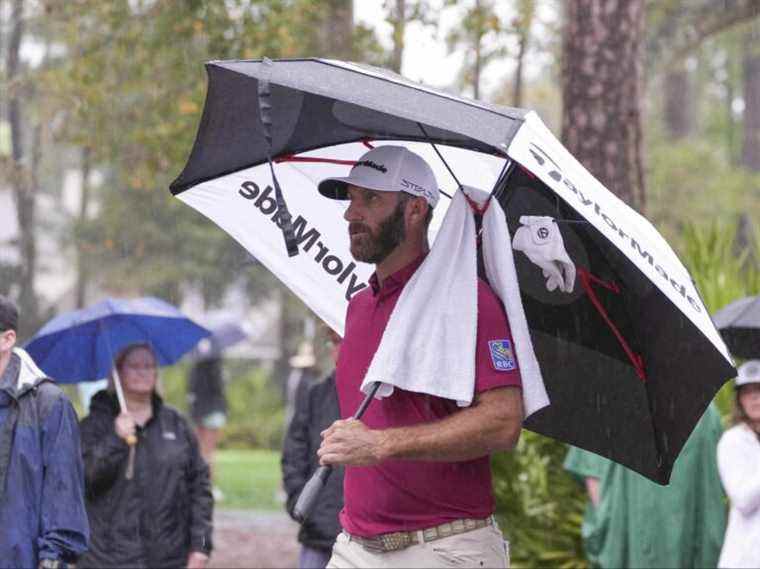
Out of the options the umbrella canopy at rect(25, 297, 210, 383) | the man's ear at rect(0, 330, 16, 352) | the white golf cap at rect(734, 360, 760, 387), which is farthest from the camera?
the umbrella canopy at rect(25, 297, 210, 383)

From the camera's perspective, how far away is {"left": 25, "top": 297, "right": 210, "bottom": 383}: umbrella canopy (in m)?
8.99

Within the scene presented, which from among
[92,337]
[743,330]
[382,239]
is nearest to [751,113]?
[92,337]

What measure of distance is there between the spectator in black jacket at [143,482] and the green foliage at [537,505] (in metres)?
2.28

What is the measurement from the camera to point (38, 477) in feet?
22.0

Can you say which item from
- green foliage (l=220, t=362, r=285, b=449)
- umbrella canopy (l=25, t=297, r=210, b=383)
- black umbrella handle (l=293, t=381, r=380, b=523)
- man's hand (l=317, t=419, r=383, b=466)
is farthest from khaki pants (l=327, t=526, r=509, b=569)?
green foliage (l=220, t=362, r=285, b=449)

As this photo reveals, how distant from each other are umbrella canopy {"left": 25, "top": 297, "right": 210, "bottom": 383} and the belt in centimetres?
419

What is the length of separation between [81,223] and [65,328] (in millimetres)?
21962

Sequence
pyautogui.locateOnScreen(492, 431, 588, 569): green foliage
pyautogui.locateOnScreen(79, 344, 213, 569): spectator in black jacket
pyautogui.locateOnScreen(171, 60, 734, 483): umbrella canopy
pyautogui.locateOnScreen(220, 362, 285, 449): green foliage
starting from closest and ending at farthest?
1. pyautogui.locateOnScreen(171, 60, 734, 483): umbrella canopy
2. pyautogui.locateOnScreen(79, 344, 213, 569): spectator in black jacket
3. pyautogui.locateOnScreen(492, 431, 588, 569): green foliage
4. pyautogui.locateOnScreen(220, 362, 285, 449): green foliage

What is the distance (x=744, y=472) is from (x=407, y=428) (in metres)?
3.42

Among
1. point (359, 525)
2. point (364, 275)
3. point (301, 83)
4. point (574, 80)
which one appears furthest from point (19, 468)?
point (574, 80)

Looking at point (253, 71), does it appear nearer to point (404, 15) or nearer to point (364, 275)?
point (364, 275)

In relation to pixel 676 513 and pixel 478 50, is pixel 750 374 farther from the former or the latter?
pixel 478 50

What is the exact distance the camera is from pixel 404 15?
1298 cm

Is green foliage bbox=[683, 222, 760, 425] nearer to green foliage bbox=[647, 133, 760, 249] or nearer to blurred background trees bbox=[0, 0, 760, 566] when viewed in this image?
blurred background trees bbox=[0, 0, 760, 566]
